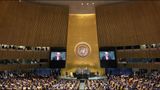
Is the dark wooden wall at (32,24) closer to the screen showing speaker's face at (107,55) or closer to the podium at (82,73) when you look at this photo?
the podium at (82,73)

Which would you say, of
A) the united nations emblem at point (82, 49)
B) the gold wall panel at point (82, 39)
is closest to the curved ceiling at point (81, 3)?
the gold wall panel at point (82, 39)

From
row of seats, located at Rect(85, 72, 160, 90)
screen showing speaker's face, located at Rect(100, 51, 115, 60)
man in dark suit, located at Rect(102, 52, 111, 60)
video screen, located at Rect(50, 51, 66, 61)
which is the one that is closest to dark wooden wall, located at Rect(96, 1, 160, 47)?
screen showing speaker's face, located at Rect(100, 51, 115, 60)

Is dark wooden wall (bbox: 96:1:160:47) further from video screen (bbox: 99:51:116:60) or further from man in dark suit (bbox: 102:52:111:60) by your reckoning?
man in dark suit (bbox: 102:52:111:60)

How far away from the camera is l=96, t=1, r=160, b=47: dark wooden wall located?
96.3ft

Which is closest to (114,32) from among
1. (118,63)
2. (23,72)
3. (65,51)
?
(118,63)

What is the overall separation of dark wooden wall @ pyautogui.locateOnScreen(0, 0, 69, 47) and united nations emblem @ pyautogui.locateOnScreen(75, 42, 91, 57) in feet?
6.67

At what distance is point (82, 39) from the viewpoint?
3675 cm

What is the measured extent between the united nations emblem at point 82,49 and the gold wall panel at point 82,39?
1.22 feet

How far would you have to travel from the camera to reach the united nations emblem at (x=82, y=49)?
36531 millimetres

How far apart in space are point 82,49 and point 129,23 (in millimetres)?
7372

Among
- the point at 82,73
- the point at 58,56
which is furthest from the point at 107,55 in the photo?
the point at 58,56

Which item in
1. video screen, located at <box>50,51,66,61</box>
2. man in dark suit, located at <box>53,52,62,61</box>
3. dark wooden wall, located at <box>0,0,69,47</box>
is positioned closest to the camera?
dark wooden wall, located at <box>0,0,69,47</box>

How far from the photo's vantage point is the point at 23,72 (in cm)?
3453

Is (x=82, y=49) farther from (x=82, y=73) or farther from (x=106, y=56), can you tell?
(x=82, y=73)
